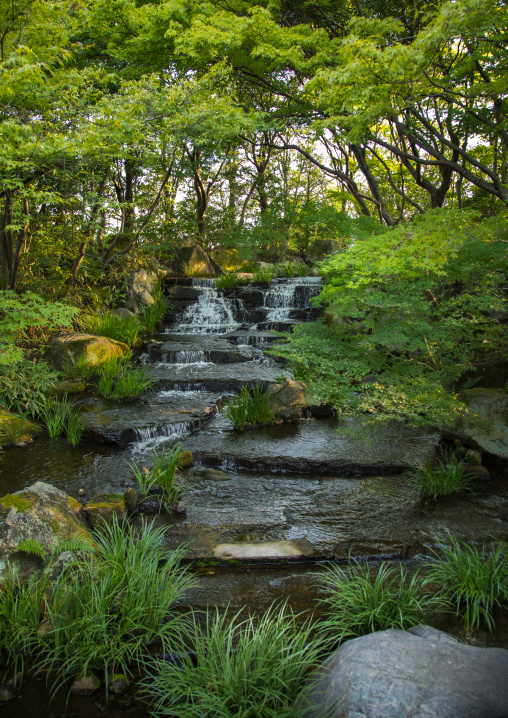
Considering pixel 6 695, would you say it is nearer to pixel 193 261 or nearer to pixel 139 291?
pixel 139 291

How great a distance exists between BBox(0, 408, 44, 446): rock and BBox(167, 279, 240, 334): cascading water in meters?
6.81

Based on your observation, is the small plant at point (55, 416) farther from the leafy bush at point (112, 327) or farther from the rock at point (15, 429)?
the leafy bush at point (112, 327)

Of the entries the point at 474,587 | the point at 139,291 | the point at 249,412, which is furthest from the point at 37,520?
the point at 139,291

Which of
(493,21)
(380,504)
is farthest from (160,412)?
(493,21)

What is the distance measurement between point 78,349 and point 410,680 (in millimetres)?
8249

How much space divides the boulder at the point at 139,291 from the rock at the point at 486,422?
9935 mm

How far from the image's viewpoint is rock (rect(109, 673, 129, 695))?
2.38 m

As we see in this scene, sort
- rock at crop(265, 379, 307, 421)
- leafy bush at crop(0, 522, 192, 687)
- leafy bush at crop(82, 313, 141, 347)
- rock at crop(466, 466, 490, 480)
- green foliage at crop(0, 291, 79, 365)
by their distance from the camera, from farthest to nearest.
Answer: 1. leafy bush at crop(82, 313, 141, 347)
2. rock at crop(265, 379, 307, 421)
3. green foliage at crop(0, 291, 79, 365)
4. rock at crop(466, 466, 490, 480)
5. leafy bush at crop(0, 522, 192, 687)

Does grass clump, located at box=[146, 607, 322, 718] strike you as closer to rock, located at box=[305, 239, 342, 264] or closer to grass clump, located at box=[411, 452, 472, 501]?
grass clump, located at box=[411, 452, 472, 501]

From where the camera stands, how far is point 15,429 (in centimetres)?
625

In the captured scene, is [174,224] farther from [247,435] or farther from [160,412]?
[247,435]

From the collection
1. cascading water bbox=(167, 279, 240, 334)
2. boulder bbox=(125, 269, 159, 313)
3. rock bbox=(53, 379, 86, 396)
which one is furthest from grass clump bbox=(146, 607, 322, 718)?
boulder bbox=(125, 269, 159, 313)

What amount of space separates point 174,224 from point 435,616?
14.6m

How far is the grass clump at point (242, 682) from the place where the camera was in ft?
6.63
